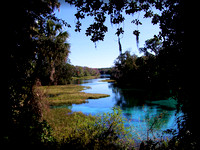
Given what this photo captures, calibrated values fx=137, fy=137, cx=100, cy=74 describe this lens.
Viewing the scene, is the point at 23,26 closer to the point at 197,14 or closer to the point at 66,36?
the point at 197,14

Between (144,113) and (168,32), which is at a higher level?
(168,32)

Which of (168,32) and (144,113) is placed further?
(144,113)

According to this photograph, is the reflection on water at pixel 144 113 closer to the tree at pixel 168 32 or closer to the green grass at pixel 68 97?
the tree at pixel 168 32

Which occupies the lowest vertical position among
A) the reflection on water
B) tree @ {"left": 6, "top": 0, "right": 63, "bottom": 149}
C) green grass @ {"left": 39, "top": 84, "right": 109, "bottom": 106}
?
the reflection on water

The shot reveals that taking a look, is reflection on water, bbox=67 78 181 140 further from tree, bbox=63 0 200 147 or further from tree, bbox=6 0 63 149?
tree, bbox=6 0 63 149

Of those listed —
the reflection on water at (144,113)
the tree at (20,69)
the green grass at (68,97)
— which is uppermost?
the tree at (20,69)

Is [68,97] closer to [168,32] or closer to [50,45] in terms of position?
[50,45]

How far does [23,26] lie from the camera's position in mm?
4145

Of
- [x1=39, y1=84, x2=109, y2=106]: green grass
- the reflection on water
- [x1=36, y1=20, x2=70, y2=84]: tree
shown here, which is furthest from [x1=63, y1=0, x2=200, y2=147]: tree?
[x1=39, y1=84, x2=109, y2=106]: green grass

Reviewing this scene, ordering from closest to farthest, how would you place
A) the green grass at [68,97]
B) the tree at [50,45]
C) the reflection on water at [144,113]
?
1. the tree at [50,45]
2. the reflection on water at [144,113]
3. the green grass at [68,97]

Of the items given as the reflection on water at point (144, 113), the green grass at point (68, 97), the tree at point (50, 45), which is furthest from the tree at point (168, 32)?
the green grass at point (68, 97)

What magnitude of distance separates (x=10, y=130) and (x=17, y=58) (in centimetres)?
213

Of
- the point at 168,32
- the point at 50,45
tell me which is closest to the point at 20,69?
the point at 168,32

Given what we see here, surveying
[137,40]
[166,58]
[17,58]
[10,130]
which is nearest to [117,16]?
[137,40]
